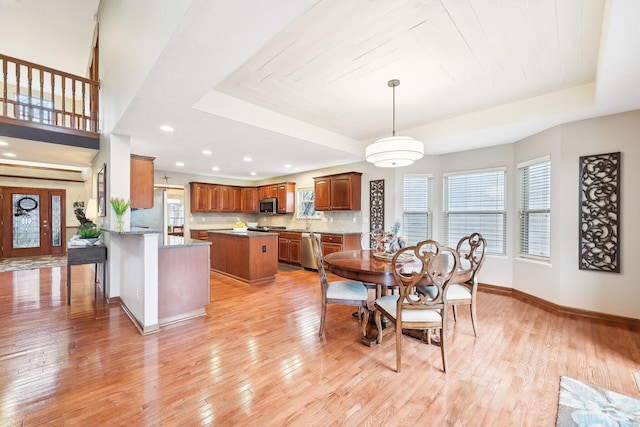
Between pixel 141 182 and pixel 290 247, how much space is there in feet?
11.3

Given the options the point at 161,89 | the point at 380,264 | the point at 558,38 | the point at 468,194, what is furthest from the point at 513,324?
the point at 161,89

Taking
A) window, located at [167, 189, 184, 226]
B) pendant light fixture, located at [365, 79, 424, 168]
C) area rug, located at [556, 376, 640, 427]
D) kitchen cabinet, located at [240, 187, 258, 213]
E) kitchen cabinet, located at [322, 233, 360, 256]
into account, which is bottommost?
area rug, located at [556, 376, 640, 427]

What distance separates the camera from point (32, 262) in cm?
680

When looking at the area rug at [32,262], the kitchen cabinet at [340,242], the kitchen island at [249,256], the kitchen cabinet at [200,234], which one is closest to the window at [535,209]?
the kitchen cabinet at [340,242]

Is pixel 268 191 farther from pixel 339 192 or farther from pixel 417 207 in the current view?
pixel 417 207

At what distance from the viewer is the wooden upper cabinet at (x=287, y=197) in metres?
7.44

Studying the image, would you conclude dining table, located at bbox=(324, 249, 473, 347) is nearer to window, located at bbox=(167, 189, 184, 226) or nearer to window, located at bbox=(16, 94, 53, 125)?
window, located at bbox=(16, 94, 53, 125)

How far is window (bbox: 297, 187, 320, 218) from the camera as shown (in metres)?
7.18

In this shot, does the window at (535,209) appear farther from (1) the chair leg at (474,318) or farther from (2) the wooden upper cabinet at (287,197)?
(2) the wooden upper cabinet at (287,197)

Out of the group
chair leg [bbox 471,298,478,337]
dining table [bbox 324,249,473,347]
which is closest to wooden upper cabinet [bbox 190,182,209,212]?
dining table [bbox 324,249,473,347]

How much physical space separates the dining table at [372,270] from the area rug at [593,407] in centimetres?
99

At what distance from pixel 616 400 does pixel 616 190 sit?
8.15 feet

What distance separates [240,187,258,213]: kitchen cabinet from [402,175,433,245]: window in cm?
475

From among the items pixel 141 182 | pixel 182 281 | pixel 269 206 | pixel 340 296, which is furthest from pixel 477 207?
pixel 141 182
